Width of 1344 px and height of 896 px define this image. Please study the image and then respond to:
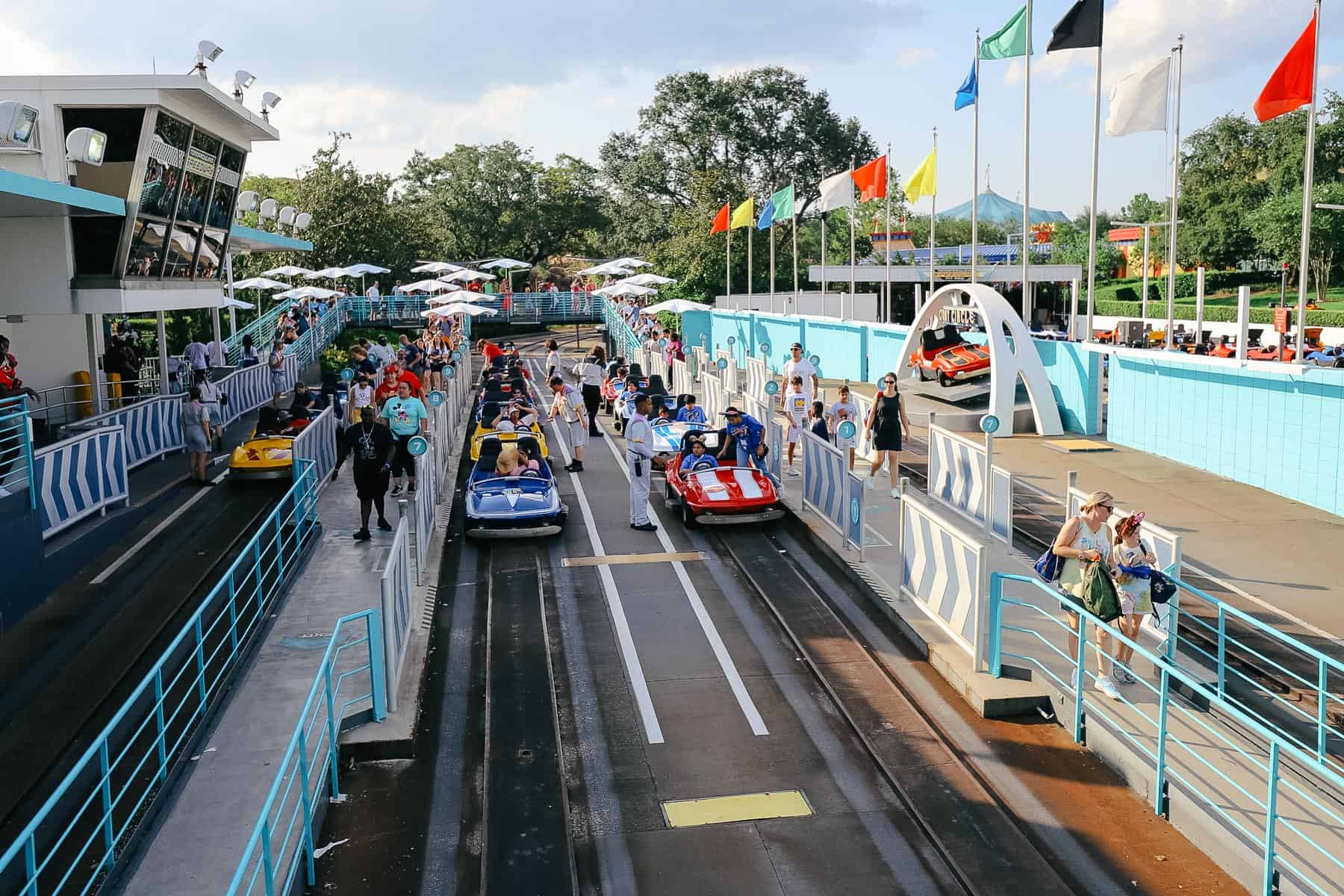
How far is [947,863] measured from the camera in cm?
756

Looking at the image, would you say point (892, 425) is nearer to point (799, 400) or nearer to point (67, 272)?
point (799, 400)

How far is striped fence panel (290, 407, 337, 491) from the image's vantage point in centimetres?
1773

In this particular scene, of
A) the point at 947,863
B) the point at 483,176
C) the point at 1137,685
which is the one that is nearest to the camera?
the point at 947,863

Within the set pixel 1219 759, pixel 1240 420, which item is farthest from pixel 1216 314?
pixel 1219 759

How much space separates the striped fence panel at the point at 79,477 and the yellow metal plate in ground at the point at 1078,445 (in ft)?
56.4

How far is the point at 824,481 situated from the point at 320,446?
9.34 metres

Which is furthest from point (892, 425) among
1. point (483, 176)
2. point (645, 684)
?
point (483, 176)

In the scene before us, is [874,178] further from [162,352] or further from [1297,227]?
[1297,227]

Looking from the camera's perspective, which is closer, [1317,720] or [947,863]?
[947,863]

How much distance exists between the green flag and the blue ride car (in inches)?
600

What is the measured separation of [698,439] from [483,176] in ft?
205

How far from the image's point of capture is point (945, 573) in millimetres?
11281

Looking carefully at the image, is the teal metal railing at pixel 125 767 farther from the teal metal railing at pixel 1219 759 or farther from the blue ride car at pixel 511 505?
the teal metal railing at pixel 1219 759

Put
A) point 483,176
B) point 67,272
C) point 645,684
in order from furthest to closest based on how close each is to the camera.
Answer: point 483,176 → point 67,272 → point 645,684
